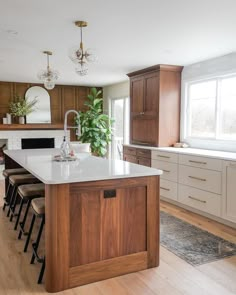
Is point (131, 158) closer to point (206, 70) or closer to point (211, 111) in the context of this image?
point (211, 111)

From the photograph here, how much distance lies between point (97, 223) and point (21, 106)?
19.0 ft

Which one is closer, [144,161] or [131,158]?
[144,161]

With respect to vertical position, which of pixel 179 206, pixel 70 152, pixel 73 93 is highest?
pixel 73 93

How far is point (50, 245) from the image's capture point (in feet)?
7.47

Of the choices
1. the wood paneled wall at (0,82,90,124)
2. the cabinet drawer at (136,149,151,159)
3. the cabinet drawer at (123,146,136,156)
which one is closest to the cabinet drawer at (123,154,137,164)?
the cabinet drawer at (123,146,136,156)

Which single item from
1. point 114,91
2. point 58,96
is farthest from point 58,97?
point 114,91

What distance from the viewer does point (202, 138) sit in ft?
16.6

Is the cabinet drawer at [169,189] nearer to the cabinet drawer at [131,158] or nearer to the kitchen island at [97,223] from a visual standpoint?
the cabinet drawer at [131,158]

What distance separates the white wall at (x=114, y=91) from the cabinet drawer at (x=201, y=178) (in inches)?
131

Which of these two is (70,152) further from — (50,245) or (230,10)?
(230,10)

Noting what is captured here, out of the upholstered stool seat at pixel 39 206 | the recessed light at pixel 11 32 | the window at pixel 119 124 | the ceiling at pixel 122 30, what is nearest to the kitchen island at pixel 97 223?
the upholstered stool seat at pixel 39 206

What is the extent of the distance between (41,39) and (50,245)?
2.54m

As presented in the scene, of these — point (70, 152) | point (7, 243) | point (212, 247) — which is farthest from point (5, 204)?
point (212, 247)

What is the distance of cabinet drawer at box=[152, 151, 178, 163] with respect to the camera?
471 centimetres
